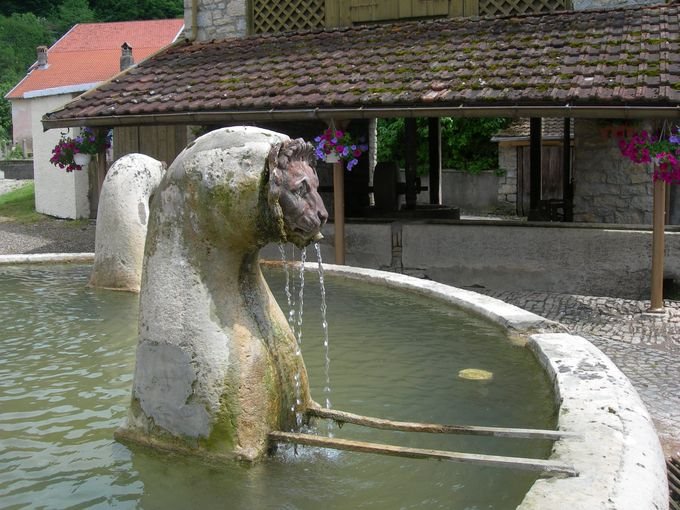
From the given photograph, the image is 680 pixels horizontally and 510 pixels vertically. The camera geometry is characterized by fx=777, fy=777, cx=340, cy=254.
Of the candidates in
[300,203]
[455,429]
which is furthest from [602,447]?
[300,203]

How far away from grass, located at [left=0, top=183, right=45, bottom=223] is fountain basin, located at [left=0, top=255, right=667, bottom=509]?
15012mm

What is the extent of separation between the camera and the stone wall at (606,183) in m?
10.9

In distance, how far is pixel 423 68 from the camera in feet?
29.7

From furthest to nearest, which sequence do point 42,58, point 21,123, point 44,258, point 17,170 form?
point 21,123 < point 42,58 < point 17,170 < point 44,258

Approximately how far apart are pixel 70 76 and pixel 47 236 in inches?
717

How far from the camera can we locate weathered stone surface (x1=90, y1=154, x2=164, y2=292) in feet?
21.4

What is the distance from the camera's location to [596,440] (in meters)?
2.65

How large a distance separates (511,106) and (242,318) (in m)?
A: 5.43

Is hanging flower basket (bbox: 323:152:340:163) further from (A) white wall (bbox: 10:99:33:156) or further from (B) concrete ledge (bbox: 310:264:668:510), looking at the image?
(A) white wall (bbox: 10:99:33:156)

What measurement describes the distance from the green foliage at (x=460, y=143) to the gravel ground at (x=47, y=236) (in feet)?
35.8

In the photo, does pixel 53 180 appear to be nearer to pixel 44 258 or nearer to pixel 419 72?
pixel 44 258

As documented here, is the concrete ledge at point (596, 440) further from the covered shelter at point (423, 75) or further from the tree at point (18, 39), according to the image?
the tree at point (18, 39)

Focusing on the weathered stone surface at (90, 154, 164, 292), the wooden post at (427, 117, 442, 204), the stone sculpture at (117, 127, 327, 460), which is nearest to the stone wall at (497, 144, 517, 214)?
the wooden post at (427, 117, 442, 204)

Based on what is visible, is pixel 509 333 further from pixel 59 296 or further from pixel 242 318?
pixel 59 296
